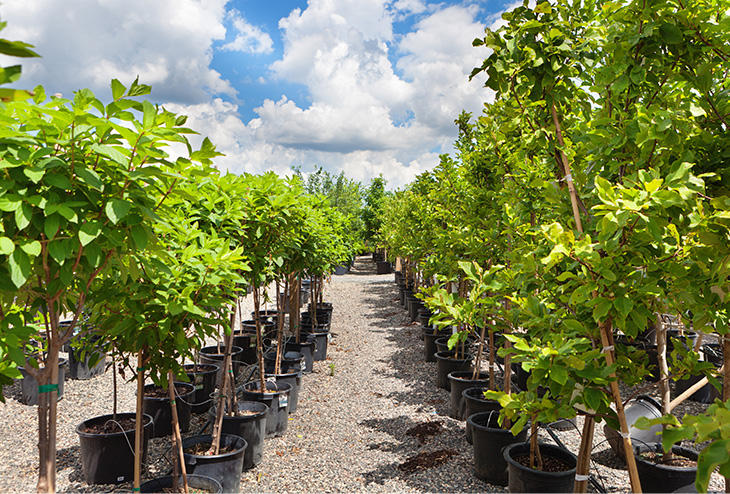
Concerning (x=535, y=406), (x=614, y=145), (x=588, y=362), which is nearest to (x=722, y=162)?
(x=614, y=145)

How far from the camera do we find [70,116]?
1430 millimetres

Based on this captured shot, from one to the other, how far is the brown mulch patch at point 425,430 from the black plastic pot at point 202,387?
247 cm

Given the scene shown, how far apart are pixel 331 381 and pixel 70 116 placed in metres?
6.04

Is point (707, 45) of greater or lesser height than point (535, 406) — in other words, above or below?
above

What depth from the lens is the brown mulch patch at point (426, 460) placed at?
405cm

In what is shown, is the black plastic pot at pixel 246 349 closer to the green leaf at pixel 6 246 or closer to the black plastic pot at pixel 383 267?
the green leaf at pixel 6 246

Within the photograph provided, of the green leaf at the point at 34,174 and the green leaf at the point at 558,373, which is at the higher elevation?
the green leaf at the point at 34,174

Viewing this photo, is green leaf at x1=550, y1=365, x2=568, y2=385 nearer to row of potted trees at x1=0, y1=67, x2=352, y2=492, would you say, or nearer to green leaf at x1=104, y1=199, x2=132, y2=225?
row of potted trees at x1=0, y1=67, x2=352, y2=492

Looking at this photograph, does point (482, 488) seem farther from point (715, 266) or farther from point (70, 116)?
point (70, 116)

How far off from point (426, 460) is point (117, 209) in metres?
3.76

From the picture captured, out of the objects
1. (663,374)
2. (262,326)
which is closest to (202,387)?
(262,326)

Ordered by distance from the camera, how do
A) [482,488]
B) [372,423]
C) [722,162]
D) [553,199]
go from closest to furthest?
[722,162]
[553,199]
[482,488]
[372,423]

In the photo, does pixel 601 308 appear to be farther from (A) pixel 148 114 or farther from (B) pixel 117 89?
(B) pixel 117 89

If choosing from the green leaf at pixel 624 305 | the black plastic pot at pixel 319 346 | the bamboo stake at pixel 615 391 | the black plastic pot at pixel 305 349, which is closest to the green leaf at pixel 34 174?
the green leaf at pixel 624 305
